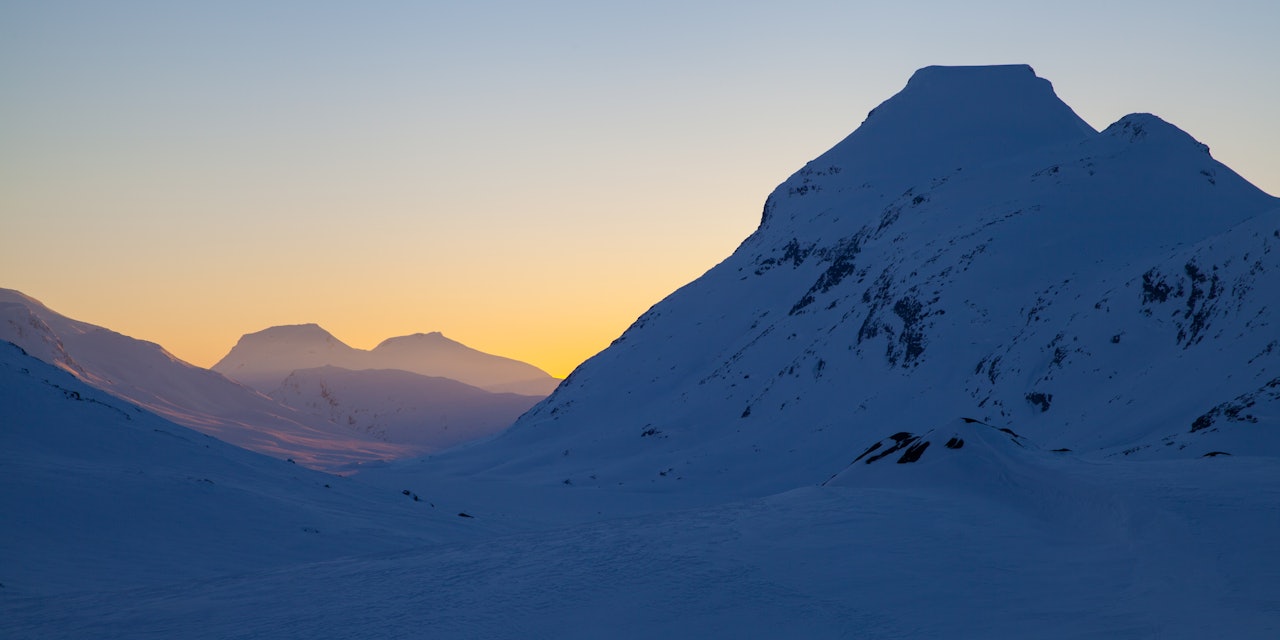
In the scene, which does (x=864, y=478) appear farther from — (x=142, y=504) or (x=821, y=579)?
(x=142, y=504)

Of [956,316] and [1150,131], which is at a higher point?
[1150,131]

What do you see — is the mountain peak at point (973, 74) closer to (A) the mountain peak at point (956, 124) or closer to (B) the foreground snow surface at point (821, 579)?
(A) the mountain peak at point (956, 124)

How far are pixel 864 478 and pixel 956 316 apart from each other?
6101 centimetres

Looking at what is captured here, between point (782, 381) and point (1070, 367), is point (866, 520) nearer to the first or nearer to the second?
point (1070, 367)

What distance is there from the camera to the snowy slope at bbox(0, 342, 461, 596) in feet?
80.3

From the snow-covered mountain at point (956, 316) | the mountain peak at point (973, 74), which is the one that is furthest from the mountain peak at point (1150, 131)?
the mountain peak at point (973, 74)

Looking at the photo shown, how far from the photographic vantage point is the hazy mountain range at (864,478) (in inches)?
576

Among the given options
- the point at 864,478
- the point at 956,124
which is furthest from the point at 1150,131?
the point at 864,478

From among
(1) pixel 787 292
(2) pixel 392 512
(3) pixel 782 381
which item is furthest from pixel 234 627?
(1) pixel 787 292

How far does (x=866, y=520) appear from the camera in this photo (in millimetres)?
18453

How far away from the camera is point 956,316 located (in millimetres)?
81250

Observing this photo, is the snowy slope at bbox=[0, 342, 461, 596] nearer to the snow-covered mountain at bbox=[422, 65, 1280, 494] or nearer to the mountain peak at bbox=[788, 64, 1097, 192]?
the snow-covered mountain at bbox=[422, 65, 1280, 494]

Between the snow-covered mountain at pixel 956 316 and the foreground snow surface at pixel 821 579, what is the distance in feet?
61.3

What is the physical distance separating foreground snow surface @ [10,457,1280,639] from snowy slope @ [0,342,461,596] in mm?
6276
